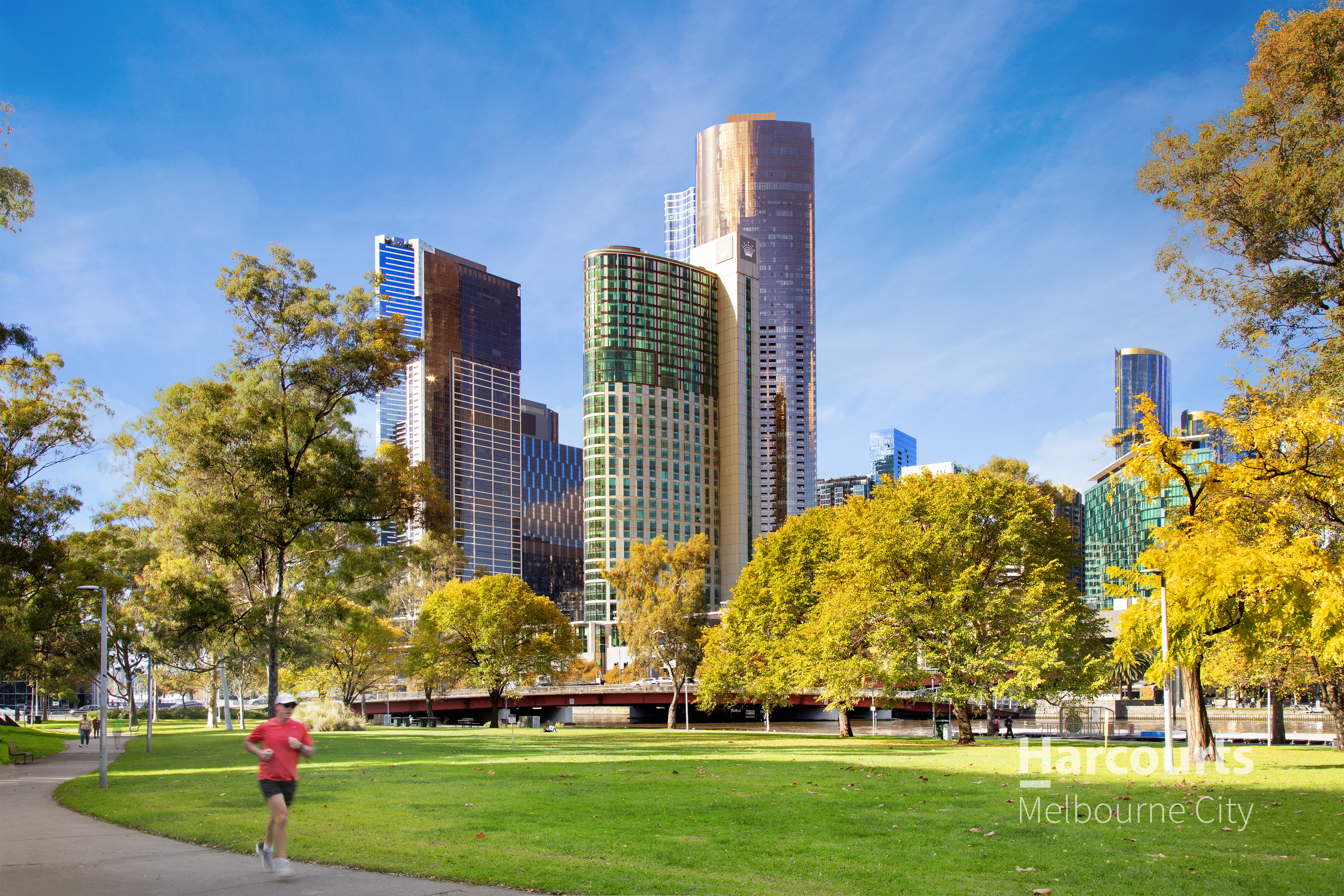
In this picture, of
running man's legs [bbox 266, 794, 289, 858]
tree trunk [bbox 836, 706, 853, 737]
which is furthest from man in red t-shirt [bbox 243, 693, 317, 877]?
tree trunk [bbox 836, 706, 853, 737]

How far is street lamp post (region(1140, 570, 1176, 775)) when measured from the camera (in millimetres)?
26031

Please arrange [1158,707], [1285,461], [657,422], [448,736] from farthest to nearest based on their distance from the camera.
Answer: [657,422] < [1158,707] < [448,736] < [1285,461]

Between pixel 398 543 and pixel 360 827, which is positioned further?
pixel 398 543

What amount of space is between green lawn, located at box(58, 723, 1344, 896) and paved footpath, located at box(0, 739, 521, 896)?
0.55 meters

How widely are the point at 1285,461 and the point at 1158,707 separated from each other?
9737 centimetres

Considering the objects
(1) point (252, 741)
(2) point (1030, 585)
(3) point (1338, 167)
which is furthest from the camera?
(2) point (1030, 585)

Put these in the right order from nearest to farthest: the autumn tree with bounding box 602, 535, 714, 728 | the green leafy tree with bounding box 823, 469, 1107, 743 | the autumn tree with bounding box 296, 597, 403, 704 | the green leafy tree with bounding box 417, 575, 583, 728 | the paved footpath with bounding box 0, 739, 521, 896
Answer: the paved footpath with bounding box 0, 739, 521, 896, the green leafy tree with bounding box 823, 469, 1107, 743, the green leafy tree with bounding box 417, 575, 583, 728, the autumn tree with bounding box 602, 535, 714, 728, the autumn tree with bounding box 296, 597, 403, 704

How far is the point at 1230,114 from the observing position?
31.6 m

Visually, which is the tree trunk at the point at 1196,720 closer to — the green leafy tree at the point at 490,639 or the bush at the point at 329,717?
the bush at the point at 329,717

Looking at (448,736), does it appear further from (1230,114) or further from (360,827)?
(1230,114)

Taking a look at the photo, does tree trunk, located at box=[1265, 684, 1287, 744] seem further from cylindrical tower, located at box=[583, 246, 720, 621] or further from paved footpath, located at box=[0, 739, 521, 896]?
cylindrical tower, located at box=[583, 246, 720, 621]

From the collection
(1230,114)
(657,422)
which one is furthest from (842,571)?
(657,422)

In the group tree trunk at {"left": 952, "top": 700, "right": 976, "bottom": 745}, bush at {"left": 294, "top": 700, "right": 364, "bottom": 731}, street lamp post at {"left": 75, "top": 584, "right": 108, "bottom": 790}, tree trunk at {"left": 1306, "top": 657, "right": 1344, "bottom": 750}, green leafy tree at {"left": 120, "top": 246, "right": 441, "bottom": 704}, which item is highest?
green leafy tree at {"left": 120, "top": 246, "right": 441, "bottom": 704}

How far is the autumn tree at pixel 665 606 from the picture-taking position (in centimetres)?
7781
